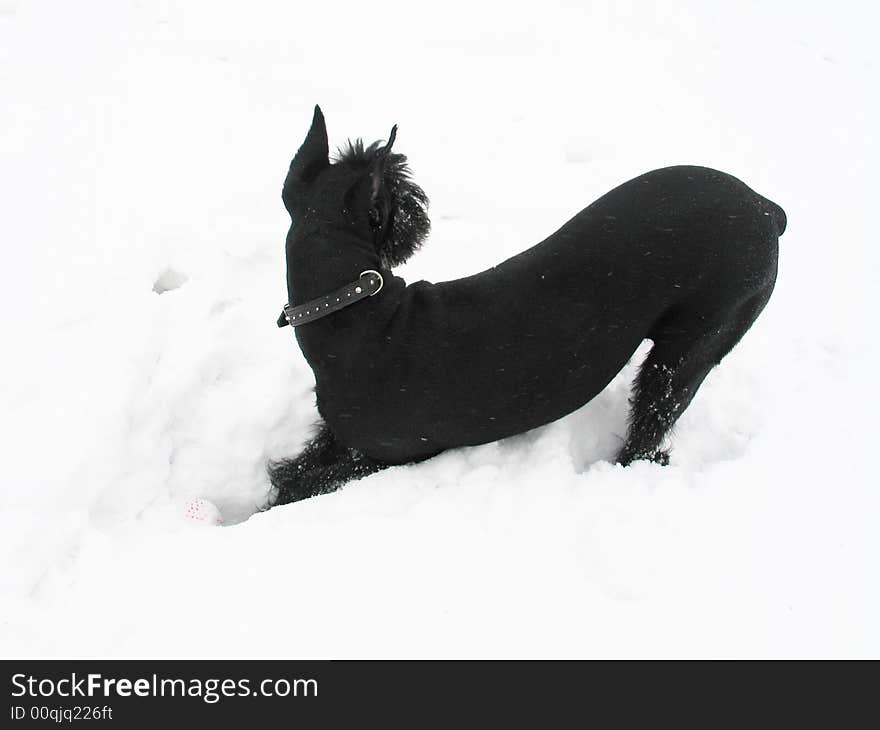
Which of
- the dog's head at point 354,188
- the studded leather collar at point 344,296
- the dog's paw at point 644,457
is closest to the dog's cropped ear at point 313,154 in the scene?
the dog's head at point 354,188

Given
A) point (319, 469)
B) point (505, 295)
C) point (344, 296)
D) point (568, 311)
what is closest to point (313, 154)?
point (344, 296)

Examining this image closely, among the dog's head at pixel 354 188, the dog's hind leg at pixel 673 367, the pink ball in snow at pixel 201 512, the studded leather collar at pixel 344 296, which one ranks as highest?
the dog's head at pixel 354 188

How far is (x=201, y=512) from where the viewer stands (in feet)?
8.20

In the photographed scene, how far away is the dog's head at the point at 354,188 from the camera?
80.0 inches

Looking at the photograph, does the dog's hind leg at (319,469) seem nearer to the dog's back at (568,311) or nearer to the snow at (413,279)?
the snow at (413,279)

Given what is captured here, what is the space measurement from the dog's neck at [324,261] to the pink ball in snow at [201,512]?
0.96 meters

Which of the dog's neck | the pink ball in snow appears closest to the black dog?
the dog's neck

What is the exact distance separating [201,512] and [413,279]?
1438mm

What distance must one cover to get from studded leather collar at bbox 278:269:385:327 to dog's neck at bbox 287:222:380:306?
0.06ft

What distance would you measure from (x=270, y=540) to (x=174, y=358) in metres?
1.04

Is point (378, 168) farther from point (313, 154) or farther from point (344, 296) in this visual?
point (344, 296)

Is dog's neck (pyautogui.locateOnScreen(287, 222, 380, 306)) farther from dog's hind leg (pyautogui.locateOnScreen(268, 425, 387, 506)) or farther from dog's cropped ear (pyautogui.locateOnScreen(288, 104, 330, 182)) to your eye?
dog's hind leg (pyautogui.locateOnScreen(268, 425, 387, 506))

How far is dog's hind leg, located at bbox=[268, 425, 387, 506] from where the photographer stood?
257 cm

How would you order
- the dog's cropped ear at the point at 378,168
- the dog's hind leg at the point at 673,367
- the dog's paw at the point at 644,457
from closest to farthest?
the dog's cropped ear at the point at 378,168 → the dog's hind leg at the point at 673,367 → the dog's paw at the point at 644,457
